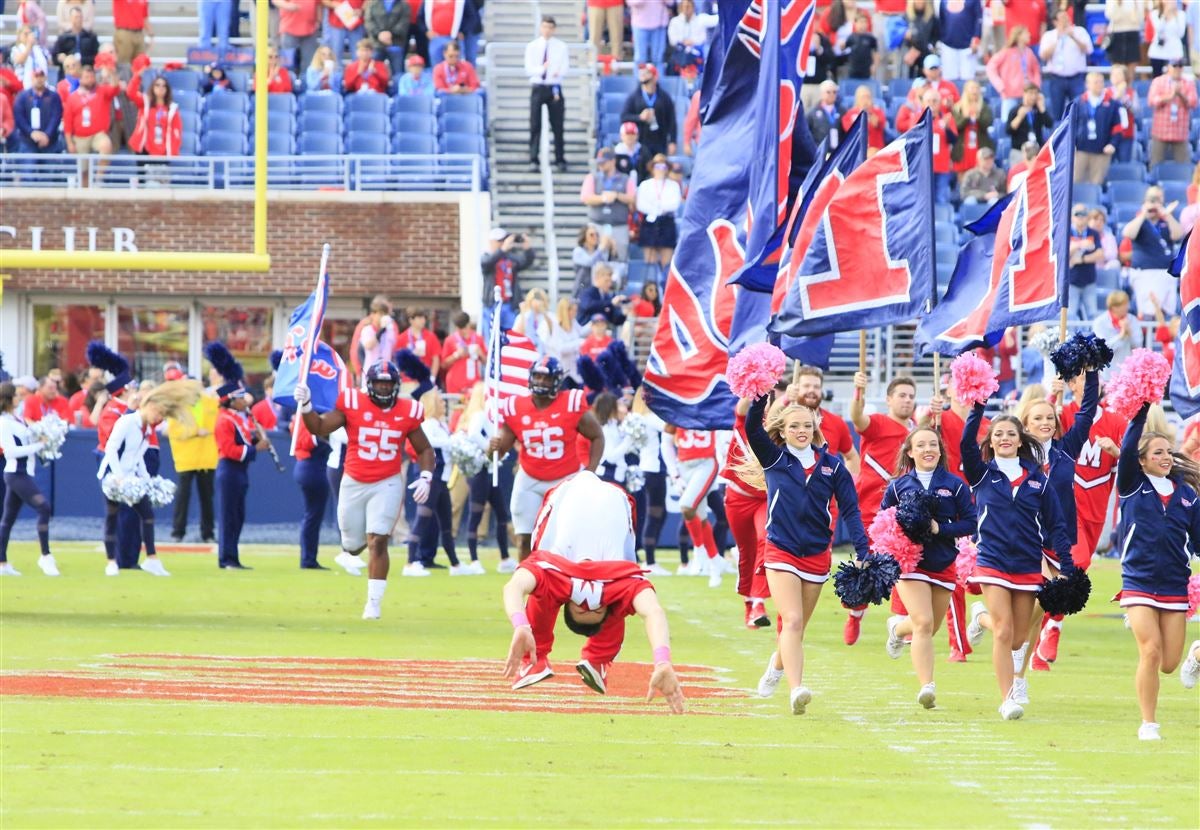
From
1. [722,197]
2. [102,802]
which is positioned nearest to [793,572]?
[102,802]

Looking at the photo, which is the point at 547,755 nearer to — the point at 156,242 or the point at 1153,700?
the point at 1153,700

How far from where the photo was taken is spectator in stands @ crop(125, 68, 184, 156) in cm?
2694

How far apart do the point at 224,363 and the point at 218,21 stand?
9.09 metres

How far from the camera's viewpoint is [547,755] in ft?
31.0

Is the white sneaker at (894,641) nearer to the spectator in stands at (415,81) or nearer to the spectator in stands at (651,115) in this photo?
the spectator in stands at (651,115)

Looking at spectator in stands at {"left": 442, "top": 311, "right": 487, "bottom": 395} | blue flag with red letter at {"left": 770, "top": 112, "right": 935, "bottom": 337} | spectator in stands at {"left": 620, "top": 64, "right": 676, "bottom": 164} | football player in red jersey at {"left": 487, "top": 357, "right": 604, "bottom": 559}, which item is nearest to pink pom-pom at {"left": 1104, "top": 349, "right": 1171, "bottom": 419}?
blue flag with red letter at {"left": 770, "top": 112, "right": 935, "bottom": 337}

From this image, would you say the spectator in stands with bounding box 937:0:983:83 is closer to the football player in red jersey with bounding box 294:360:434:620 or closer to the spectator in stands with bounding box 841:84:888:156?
the spectator in stands with bounding box 841:84:888:156

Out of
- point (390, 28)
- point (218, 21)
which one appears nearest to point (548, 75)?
point (390, 28)

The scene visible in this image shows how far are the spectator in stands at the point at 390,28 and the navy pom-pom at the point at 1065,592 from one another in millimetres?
18339

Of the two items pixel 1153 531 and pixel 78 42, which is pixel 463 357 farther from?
pixel 1153 531

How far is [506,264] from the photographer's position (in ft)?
82.3

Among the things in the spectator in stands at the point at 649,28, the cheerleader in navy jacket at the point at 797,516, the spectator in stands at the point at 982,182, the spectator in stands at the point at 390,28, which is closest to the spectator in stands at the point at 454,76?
the spectator in stands at the point at 390,28

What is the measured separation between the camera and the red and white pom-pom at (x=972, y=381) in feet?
36.2

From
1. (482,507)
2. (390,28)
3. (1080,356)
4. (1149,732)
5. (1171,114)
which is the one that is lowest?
(482,507)
